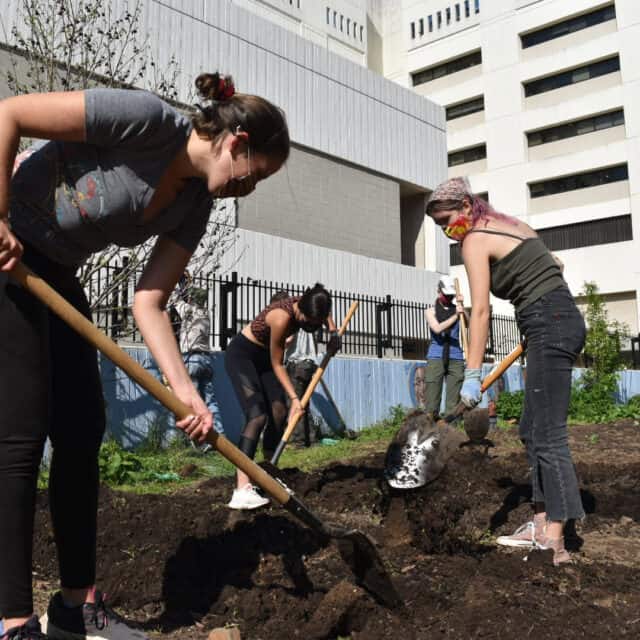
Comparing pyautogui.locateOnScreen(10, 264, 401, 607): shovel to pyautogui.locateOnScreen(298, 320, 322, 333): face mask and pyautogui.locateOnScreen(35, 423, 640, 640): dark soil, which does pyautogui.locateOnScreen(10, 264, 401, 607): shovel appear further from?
pyautogui.locateOnScreen(298, 320, 322, 333): face mask

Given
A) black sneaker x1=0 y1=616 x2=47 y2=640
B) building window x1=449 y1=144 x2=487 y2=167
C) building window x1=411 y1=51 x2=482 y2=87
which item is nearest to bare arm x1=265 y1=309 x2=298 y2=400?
black sneaker x1=0 y1=616 x2=47 y2=640

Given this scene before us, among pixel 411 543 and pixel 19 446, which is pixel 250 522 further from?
pixel 19 446

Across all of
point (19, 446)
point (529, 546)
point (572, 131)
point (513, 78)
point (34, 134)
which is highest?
point (513, 78)

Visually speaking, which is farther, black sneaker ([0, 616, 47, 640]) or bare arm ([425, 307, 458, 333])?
bare arm ([425, 307, 458, 333])

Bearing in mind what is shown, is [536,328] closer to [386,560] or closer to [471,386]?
[471,386]

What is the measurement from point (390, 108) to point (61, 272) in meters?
17.8

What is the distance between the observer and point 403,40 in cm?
3741

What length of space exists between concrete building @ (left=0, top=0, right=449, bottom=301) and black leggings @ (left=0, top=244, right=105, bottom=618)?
11.3 m

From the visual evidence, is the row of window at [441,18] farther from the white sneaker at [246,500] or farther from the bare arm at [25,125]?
the bare arm at [25,125]

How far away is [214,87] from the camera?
2.12 metres

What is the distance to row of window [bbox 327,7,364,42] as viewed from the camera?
26.9 meters

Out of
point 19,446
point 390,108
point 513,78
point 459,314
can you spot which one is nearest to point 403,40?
point 513,78

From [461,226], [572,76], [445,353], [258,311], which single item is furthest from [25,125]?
[572,76]

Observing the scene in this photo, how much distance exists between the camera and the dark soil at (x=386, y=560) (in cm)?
248
